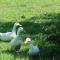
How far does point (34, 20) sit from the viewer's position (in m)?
14.8

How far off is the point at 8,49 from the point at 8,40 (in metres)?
0.99

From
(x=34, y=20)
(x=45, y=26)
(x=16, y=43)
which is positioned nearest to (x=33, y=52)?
(x=16, y=43)

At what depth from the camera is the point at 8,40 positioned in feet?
38.7

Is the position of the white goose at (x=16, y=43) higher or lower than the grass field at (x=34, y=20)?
higher

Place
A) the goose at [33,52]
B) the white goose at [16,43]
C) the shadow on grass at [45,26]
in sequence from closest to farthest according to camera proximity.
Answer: the goose at [33,52], the white goose at [16,43], the shadow on grass at [45,26]

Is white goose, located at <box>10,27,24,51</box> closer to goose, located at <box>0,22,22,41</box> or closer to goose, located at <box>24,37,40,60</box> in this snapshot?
goose, located at <box>24,37,40,60</box>

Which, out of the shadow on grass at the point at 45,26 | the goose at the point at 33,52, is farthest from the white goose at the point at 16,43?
the goose at the point at 33,52

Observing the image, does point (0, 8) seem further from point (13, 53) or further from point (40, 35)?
point (13, 53)

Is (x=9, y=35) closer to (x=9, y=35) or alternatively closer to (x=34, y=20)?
(x=9, y=35)

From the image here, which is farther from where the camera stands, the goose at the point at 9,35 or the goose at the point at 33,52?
the goose at the point at 9,35

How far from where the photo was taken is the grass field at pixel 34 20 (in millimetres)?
10828

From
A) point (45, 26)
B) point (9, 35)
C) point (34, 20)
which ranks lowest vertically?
point (34, 20)

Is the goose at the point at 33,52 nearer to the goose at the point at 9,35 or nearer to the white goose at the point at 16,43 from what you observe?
the white goose at the point at 16,43

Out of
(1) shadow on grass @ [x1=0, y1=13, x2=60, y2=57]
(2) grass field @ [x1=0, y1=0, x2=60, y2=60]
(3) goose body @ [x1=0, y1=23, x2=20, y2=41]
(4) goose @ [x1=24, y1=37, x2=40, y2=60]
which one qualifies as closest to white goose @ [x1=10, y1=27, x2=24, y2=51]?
(2) grass field @ [x1=0, y1=0, x2=60, y2=60]
